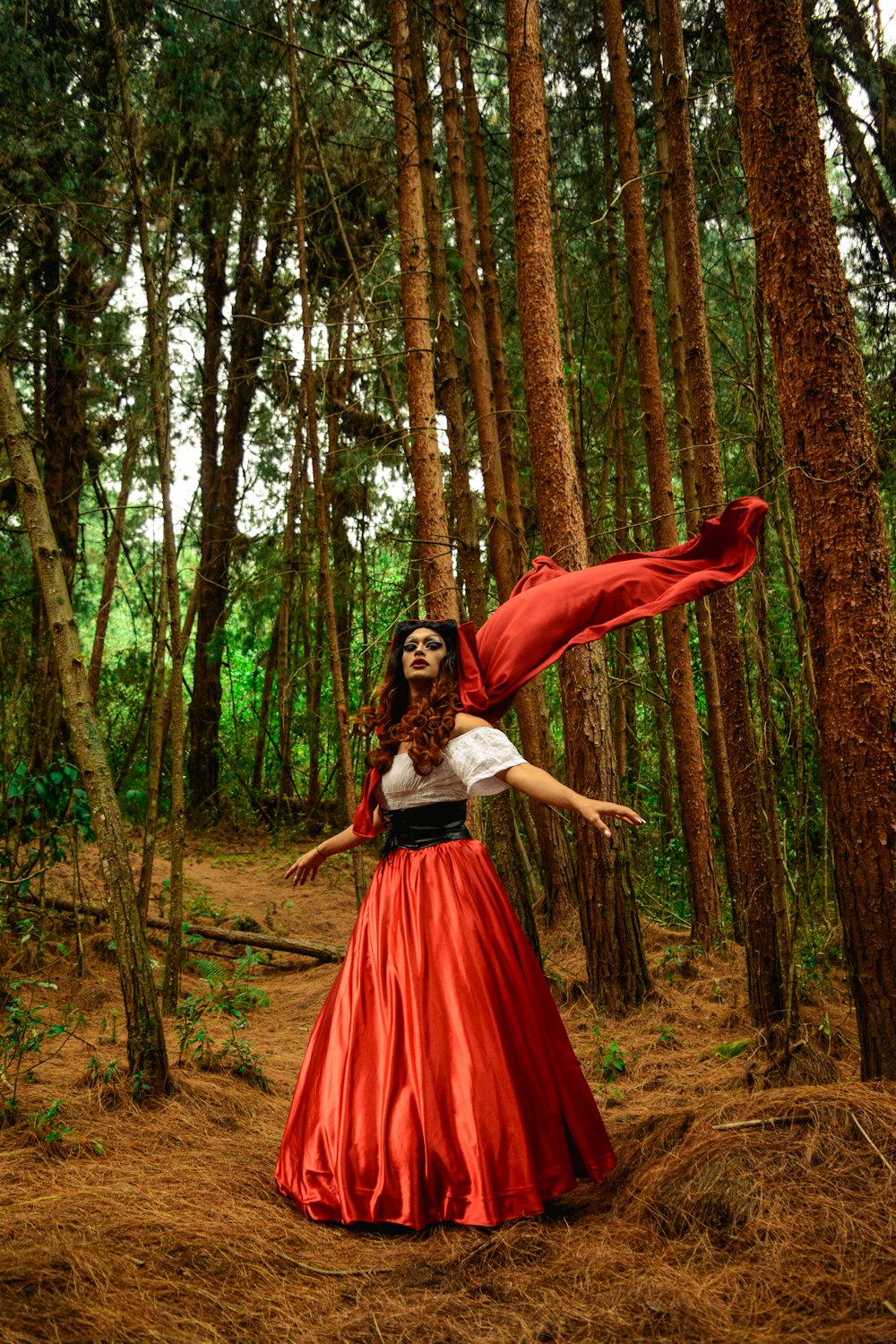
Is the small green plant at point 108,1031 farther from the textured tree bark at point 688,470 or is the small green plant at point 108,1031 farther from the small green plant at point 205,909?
the textured tree bark at point 688,470

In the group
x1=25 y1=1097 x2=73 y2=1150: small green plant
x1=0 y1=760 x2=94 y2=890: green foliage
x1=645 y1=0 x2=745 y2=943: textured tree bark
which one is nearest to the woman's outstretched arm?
x1=25 y1=1097 x2=73 y2=1150: small green plant

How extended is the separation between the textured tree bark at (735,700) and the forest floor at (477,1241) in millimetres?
540

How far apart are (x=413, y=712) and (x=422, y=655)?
0.23 m

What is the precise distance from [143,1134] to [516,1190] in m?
1.65

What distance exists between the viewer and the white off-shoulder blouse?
133 inches

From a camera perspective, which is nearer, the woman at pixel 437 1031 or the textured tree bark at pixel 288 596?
the woman at pixel 437 1031

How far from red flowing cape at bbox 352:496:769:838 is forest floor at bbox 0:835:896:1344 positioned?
5.39ft

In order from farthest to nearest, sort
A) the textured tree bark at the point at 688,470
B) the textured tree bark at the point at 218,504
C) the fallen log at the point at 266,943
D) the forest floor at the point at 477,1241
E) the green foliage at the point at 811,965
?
Result: the textured tree bark at the point at 218,504 → the fallen log at the point at 266,943 → the textured tree bark at the point at 688,470 → the green foliage at the point at 811,965 → the forest floor at the point at 477,1241

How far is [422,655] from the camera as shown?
12.0ft

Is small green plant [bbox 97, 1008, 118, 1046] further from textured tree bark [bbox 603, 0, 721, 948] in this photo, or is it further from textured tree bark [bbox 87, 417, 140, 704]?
textured tree bark [bbox 603, 0, 721, 948]

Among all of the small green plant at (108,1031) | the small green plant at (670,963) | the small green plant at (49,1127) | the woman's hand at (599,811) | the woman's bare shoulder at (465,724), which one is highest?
the woman's bare shoulder at (465,724)

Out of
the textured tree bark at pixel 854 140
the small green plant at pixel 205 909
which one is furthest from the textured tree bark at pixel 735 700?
the small green plant at pixel 205 909

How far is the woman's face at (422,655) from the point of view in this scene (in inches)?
143

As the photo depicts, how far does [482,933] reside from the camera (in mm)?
3373
